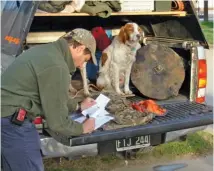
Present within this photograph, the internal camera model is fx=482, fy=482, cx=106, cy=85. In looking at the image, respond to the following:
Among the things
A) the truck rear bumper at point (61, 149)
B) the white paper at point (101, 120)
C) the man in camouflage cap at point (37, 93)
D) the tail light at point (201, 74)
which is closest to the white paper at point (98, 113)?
the white paper at point (101, 120)

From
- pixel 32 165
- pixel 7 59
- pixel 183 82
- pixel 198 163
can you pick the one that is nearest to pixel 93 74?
pixel 183 82

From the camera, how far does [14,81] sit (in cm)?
298

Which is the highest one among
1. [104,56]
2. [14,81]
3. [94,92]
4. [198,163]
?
[14,81]

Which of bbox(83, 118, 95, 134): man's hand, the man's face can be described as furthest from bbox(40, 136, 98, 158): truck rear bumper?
the man's face

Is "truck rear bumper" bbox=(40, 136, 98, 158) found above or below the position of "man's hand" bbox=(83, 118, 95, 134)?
below

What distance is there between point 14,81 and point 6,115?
0.22 m

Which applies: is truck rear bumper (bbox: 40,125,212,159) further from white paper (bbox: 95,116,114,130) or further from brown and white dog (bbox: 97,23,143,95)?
brown and white dog (bbox: 97,23,143,95)

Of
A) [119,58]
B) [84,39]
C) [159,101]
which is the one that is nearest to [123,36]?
[119,58]

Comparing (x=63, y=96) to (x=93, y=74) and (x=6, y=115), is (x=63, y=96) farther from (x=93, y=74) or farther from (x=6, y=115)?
→ (x=93, y=74)

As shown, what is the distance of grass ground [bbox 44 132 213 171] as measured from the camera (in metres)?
5.01

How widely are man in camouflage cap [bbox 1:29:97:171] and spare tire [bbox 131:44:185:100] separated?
6.37 feet

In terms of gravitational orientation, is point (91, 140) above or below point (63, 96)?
below

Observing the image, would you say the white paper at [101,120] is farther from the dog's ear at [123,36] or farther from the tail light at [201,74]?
the dog's ear at [123,36]

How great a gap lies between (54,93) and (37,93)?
136mm
